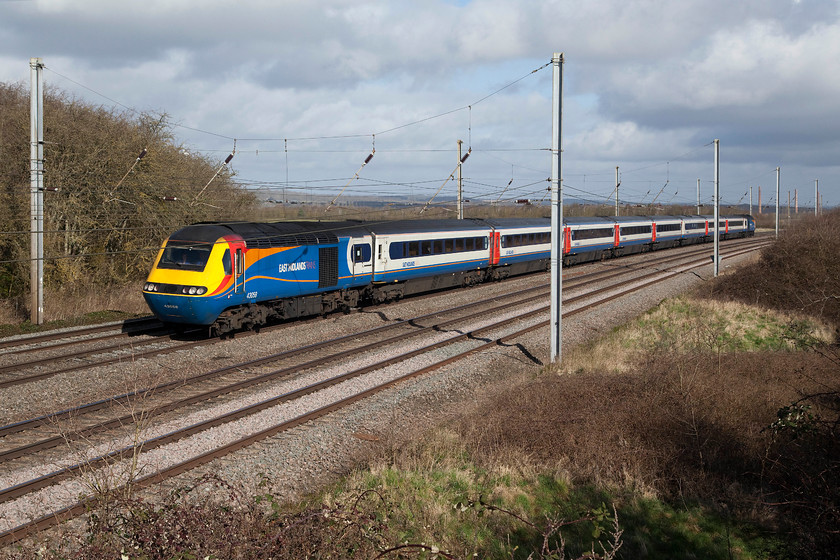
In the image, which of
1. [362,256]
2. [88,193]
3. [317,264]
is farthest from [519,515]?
[88,193]

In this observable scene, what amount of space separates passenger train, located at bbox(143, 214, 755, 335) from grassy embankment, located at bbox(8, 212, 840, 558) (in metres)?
8.20

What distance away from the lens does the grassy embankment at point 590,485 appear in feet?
17.2

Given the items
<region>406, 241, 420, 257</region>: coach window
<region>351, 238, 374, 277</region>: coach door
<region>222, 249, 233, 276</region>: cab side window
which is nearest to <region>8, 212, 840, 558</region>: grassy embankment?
<region>222, 249, 233, 276</region>: cab side window

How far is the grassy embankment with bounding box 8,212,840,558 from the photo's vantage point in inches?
207

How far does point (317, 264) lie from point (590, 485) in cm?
1317

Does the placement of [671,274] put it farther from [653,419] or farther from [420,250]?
[653,419]

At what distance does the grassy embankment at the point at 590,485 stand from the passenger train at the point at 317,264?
26.9 ft

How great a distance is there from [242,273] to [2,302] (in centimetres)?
1096

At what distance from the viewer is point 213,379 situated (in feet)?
47.3

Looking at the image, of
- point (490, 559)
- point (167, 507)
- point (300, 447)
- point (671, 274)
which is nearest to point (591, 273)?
point (671, 274)

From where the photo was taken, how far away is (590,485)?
897 cm

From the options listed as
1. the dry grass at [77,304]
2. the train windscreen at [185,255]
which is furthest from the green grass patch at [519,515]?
the dry grass at [77,304]

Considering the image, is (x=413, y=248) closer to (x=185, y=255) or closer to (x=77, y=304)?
(x=185, y=255)

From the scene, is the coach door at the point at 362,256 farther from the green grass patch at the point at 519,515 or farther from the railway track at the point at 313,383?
the green grass patch at the point at 519,515
